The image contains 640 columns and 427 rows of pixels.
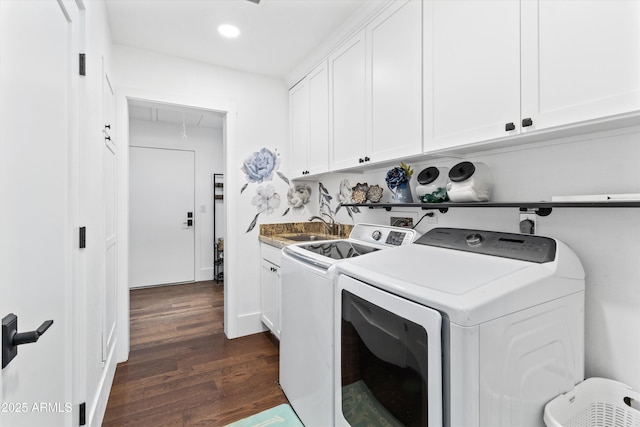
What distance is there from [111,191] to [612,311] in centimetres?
294

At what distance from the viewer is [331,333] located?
4.45ft

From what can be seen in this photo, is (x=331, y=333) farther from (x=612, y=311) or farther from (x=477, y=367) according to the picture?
(x=612, y=311)

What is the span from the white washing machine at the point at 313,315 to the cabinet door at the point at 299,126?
111 cm

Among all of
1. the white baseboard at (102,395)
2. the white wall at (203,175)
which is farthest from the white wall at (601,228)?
the white wall at (203,175)

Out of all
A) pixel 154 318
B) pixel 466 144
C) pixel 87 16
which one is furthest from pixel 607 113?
pixel 154 318

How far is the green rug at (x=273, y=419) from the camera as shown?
65.4 inches

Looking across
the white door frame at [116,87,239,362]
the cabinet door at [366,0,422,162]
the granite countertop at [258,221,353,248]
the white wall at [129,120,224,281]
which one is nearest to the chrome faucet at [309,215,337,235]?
the granite countertop at [258,221,353,248]

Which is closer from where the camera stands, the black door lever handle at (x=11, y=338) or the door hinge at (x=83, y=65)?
the black door lever handle at (x=11, y=338)

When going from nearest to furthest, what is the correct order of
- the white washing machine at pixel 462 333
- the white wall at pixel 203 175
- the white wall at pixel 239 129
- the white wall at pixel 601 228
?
the white washing machine at pixel 462 333
the white wall at pixel 601 228
the white wall at pixel 239 129
the white wall at pixel 203 175

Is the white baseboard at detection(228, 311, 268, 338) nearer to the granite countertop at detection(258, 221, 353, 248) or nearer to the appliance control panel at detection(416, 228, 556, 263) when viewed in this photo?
the granite countertop at detection(258, 221, 353, 248)

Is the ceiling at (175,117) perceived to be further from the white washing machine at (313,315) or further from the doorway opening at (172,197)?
the white washing machine at (313,315)

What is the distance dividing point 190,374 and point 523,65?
2.71 meters

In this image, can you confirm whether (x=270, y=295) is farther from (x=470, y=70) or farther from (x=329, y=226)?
(x=470, y=70)

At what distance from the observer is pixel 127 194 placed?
242cm
